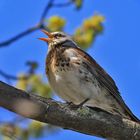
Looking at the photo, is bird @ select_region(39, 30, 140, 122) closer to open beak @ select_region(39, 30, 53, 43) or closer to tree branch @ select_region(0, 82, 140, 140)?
open beak @ select_region(39, 30, 53, 43)

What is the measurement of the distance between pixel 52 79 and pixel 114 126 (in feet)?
5.82

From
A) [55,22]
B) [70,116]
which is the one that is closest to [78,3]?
[55,22]

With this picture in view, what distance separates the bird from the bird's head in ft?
1.23

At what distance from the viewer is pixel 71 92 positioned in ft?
17.3

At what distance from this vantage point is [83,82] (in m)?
5.26

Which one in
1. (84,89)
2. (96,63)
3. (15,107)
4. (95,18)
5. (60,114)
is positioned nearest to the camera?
(15,107)

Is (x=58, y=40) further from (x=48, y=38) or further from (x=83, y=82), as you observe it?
(x=83, y=82)

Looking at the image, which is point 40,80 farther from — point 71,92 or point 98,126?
point 98,126

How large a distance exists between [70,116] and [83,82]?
5.16 feet

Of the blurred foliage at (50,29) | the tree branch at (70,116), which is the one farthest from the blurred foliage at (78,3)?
the tree branch at (70,116)

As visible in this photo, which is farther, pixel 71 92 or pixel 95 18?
pixel 95 18

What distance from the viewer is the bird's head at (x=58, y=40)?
6.02 metres

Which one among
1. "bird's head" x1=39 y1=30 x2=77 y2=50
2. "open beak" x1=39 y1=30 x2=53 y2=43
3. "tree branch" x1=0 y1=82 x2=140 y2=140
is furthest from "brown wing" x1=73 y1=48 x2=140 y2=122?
"tree branch" x1=0 y1=82 x2=140 y2=140

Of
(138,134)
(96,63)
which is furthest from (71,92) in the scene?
(138,134)
